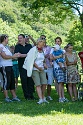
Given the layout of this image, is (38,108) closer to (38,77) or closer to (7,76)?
(38,77)

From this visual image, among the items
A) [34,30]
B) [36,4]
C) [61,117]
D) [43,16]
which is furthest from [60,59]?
[34,30]

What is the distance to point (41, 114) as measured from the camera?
22.5 feet

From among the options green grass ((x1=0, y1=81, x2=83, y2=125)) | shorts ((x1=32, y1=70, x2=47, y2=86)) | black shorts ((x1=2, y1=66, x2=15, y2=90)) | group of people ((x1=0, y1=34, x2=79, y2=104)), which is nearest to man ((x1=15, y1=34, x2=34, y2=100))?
group of people ((x1=0, y1=34, x2=79, y2=104))

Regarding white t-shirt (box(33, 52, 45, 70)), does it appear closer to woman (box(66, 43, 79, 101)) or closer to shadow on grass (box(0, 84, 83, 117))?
woman (box(66, 43, 79, 101))

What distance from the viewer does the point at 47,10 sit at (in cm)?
1958

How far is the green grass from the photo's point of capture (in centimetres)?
606

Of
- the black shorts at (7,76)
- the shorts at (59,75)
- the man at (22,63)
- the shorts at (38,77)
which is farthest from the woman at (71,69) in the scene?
the black shorts at (7,76)

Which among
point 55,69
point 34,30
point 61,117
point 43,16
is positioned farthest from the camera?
point 34,30

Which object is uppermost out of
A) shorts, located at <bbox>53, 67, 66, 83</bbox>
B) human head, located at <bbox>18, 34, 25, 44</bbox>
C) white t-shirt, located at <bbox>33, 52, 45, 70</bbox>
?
human head, located at <bbox>18, 34, 25, 44</bbox>

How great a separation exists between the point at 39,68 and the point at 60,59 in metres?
0.92

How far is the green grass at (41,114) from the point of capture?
6.06 metres

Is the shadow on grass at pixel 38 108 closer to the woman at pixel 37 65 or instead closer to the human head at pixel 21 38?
the woman at pixel 37 65

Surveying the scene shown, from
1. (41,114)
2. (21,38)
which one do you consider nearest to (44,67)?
(21,38)

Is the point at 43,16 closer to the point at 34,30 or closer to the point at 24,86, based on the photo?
the point at 24,86
